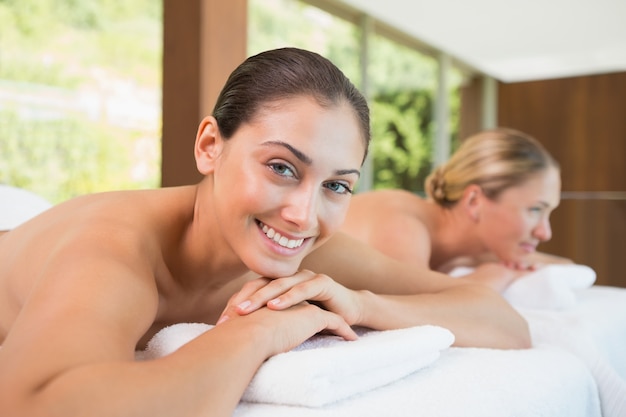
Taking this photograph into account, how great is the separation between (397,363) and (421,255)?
115 cm

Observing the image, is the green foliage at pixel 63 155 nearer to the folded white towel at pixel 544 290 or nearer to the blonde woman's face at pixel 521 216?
the blonde woman's face at pixel 521 216

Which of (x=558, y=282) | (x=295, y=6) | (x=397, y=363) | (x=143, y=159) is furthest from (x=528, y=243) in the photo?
(x=295, y=6)

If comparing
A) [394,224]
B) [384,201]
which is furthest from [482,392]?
[384,201]

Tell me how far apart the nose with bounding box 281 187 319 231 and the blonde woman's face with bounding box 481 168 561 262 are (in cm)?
140

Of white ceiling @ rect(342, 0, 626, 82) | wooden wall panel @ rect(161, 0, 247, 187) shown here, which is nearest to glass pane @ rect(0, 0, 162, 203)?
wooden wall panel @ rect(161, 0, 247, 187)

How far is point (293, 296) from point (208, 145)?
0.29m

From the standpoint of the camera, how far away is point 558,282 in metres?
1.89

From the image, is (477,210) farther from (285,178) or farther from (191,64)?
(285,178)

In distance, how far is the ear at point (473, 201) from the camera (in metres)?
2.33

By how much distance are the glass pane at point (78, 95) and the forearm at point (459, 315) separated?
140 inches

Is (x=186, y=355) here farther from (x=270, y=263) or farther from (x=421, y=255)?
(x=421, y=255)

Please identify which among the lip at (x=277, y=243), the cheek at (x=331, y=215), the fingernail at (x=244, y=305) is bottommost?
the fingernail at (x=244, y=305)

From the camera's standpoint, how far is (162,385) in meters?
0.73

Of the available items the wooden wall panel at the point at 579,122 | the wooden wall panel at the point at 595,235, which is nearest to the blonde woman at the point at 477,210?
the wooden wall panel at the point at 595,235
